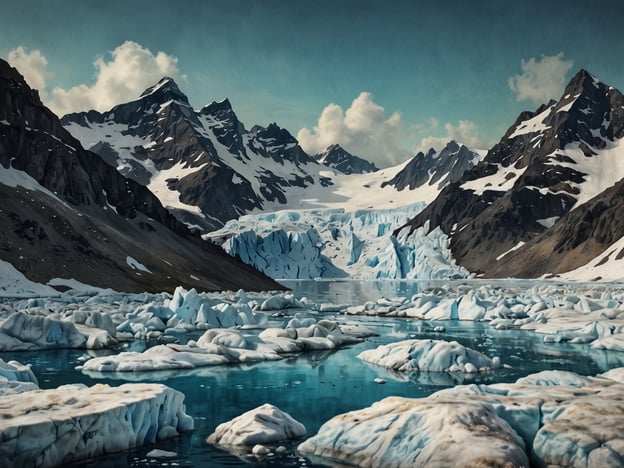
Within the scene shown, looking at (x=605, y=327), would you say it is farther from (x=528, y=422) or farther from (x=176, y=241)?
(x=176, y=241)

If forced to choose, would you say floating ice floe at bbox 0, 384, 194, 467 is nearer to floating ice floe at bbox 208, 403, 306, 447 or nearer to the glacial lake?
the glacial lake

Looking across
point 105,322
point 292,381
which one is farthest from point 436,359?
point 105,322

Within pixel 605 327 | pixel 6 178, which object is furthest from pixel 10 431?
pixel 6 178

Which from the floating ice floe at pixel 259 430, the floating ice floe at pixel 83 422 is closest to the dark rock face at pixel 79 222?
the floating ice floe at pixel 83 422

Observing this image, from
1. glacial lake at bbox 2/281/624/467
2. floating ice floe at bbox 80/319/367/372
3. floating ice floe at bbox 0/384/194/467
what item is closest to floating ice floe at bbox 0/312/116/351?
glacial lake at bbox 2/281/624/467

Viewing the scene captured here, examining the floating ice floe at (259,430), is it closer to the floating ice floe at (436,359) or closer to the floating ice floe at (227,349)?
the floating ice floe at (227,349)

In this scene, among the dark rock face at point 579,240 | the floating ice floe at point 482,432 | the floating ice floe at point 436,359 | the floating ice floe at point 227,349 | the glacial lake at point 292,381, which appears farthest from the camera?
the dark rock face at point 579,240

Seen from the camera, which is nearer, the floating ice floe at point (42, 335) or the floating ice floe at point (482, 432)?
the floating ice floe at point (482, 432)
